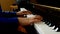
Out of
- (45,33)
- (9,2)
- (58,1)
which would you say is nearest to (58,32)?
(45,33)

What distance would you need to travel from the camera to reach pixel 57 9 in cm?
95

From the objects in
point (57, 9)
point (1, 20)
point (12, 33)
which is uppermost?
point (57, 9)

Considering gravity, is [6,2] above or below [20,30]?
below

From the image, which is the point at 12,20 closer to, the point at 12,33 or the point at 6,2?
the point at 12,33

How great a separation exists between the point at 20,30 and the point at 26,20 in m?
0.17

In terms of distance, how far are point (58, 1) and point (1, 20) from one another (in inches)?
18.9

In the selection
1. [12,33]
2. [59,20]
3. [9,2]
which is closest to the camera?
[59,20]

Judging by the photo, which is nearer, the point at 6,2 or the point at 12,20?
the point at 12,20

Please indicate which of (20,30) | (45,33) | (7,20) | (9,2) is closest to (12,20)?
(7,20)

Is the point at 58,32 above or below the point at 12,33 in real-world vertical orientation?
above

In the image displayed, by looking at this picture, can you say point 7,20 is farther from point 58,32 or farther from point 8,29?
point 58,32

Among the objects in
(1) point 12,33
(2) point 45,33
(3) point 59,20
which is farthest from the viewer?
(1) point 12,33

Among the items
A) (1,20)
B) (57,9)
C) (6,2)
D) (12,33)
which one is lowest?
(6,2)

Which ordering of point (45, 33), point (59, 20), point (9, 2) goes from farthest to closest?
point (9, 2) < point (59, 20) < point (45, 33)
